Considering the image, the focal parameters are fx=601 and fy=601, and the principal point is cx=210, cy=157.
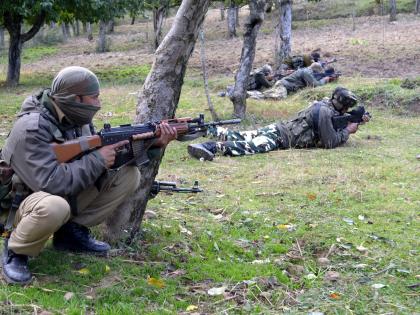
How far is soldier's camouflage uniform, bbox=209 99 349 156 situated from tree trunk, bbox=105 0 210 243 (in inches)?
173

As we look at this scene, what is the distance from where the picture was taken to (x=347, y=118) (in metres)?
9.45

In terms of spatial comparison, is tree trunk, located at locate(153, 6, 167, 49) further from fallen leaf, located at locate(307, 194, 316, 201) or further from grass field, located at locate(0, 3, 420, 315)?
fallen leaf, located at locate(307, 194, 316, 201)

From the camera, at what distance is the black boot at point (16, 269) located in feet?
12.8

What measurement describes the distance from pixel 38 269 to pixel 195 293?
1.10 meters

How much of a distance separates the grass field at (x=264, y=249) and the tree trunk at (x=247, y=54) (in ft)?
9.13

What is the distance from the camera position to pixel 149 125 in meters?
4.28

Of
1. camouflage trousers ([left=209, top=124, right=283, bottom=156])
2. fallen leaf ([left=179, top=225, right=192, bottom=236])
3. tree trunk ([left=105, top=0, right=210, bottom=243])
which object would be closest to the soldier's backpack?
camouflage trousers ([left=209, top=124, right=283, bottom=156])

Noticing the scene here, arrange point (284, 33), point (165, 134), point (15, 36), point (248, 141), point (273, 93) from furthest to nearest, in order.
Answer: point (284, 33) → point (15, 36) → point (273, 93) → point (248, 141) → point (165, 134)

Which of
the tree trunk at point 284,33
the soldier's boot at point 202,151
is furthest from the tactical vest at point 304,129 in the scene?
the tree trunk at point 284,33

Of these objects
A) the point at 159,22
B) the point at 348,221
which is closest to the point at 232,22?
the point at 159,22

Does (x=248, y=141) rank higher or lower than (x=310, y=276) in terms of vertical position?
lower

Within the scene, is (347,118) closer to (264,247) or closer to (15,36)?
(264,247)

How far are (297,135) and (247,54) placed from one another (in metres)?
2.75

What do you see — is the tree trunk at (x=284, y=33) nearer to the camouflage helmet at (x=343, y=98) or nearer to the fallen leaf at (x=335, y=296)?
the camouflage helmet at (x=343, y=98)
